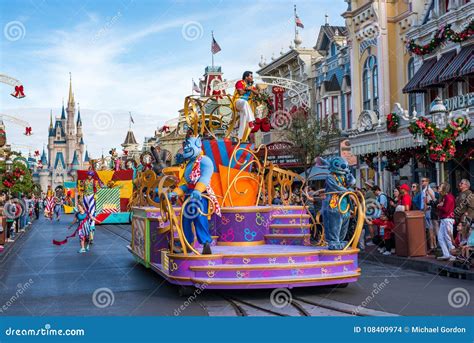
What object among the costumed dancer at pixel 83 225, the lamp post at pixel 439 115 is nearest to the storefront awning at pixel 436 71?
the lamp post at pixel 439 115

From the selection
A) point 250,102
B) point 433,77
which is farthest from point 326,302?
point 433,77

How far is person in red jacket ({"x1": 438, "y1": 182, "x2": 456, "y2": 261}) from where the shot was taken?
451 inches

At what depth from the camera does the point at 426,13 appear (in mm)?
22844

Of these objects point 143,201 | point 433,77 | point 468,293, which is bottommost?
point 468,293

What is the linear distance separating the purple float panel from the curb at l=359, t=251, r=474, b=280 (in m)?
3.25

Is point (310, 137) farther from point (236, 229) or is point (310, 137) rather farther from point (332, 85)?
point (236, 229)

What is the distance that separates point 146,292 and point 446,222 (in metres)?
5.90

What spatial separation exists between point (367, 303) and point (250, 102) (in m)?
5.41

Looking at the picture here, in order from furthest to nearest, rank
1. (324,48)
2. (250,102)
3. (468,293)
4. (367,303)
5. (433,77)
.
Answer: (324,48) < (433,77) < (250,102) < (468,293) < (367,303)

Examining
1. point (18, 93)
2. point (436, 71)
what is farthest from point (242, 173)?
point (436, 71)

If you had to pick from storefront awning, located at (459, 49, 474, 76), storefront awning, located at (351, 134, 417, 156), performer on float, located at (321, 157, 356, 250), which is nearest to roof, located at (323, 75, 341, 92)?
storefront awning, located at (351, 134, 417, 156)

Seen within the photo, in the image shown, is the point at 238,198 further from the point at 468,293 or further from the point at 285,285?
the point at 468,293
